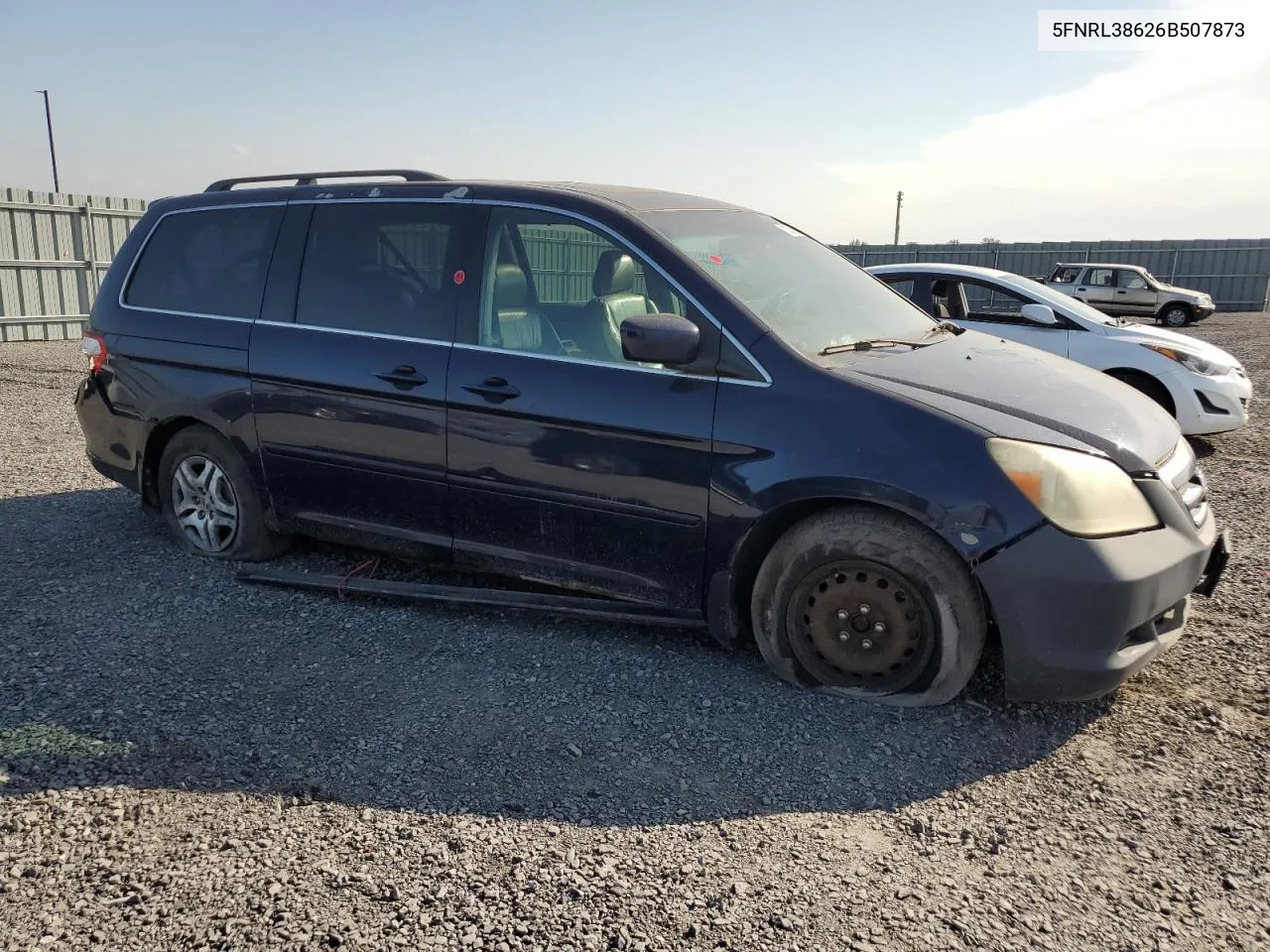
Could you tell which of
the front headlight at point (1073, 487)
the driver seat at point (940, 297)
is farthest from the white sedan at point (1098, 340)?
the front headlight at point (1073, 487)

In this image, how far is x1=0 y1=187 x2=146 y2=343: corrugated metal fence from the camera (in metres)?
15.5

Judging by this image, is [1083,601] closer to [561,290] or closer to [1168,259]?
[561,290]

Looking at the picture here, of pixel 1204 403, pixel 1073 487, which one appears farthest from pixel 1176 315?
pixel 1073 487

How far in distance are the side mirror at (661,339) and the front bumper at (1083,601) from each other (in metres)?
1.28

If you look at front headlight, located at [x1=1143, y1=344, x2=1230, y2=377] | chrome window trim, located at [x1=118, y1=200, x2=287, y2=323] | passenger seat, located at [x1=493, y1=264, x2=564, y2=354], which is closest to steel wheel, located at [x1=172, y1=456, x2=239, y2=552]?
chrome window trim, located at [x1=118, y1=200, x2=287, y2=323]

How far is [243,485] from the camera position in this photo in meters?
4.80

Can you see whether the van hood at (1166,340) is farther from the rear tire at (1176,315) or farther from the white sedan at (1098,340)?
the rear tire at (1176,315)

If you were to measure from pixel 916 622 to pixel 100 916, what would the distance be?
2581mm

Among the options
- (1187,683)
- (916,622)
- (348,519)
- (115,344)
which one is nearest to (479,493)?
(348,519)

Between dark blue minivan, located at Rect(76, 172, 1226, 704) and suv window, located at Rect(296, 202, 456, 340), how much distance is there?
0.04 ft

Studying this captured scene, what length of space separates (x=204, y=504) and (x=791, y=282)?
3221 millimetres

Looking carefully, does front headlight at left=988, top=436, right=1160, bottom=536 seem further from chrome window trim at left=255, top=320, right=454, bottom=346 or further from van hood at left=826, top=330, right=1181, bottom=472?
chrome window trim at left=255, top=320, right=454, bottom=346

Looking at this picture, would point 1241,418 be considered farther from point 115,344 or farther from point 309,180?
point 115,344

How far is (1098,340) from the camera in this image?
8.02 meters
